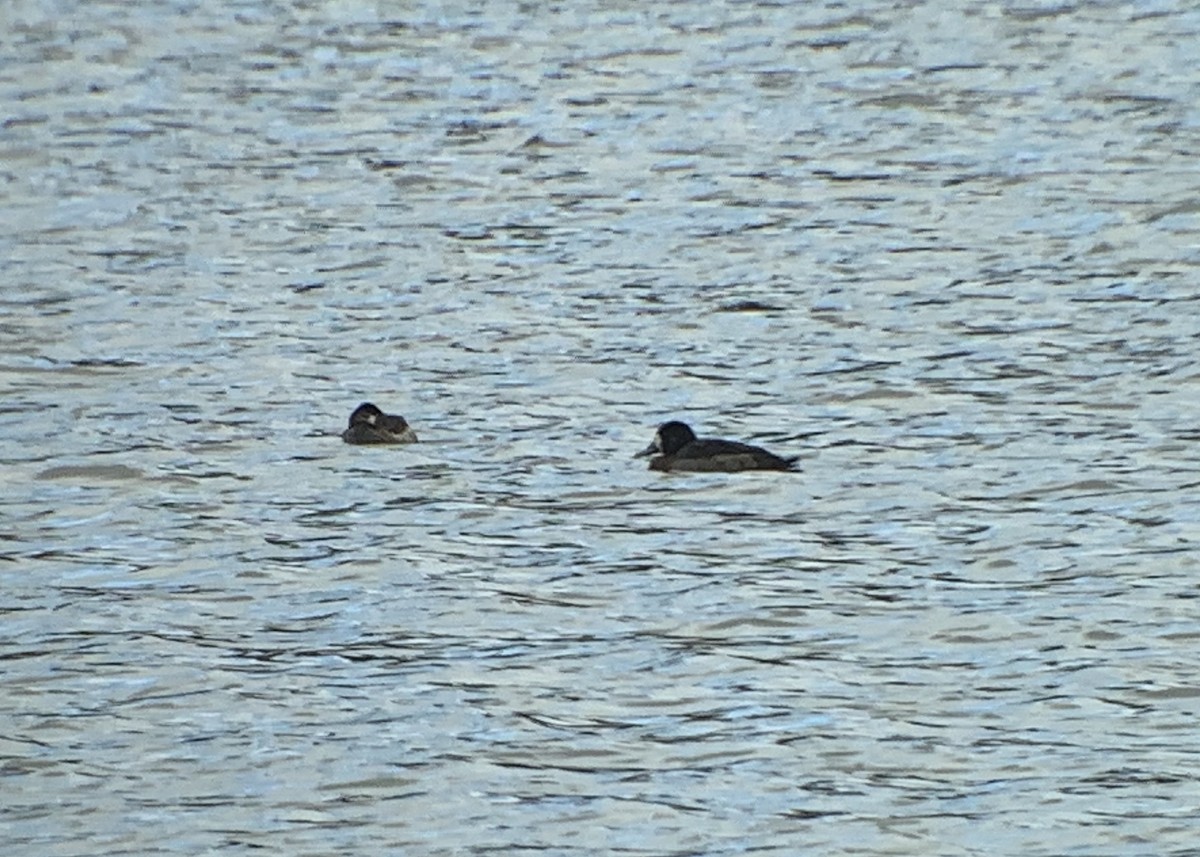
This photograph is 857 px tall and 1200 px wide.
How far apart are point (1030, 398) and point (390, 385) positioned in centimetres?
302

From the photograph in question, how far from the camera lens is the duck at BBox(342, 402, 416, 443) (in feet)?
43.6

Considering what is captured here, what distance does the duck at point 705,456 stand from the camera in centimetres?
1279

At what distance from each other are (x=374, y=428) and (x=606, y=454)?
1007 mm

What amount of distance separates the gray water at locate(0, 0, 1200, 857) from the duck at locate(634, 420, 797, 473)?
0.31 ft

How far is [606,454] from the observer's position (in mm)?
13430

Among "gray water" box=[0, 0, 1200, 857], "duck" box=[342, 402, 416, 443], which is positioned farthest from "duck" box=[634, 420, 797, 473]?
"duck" box=[342, 402, 416, 443]

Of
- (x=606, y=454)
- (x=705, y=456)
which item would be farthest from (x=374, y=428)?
(x=705, y=456)

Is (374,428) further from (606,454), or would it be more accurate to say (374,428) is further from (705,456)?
(705,456)

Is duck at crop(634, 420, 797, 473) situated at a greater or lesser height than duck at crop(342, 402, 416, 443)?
lesser

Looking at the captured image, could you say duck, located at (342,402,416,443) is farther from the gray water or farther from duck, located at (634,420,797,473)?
duck, located at (634,420,797,473)

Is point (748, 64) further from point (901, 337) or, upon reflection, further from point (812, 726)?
point (812, 726)

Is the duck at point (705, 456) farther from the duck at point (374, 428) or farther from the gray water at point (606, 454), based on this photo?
the duck at point (374, 428)

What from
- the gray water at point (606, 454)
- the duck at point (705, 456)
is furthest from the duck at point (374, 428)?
the duck at point (705, 456)

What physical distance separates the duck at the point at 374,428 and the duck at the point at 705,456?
1.17m
